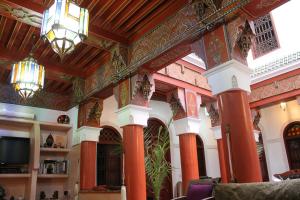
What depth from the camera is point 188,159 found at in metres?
6.52

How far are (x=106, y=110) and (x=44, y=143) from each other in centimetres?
198

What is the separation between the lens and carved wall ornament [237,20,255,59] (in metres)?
3.87

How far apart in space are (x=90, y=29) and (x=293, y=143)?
26.6 feet

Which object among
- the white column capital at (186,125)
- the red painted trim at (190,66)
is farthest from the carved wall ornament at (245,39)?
the red painted trim at (190,66)

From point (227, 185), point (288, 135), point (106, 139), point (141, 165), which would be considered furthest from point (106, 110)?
point (288, 135)

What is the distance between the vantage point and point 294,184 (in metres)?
2.23

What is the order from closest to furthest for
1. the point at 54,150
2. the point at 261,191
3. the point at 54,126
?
the point at 261,191 < the point at 54,150 < the point at 54,126

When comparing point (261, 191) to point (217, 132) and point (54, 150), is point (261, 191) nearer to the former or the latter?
point (217, 132)

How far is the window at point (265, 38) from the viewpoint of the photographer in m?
9.00

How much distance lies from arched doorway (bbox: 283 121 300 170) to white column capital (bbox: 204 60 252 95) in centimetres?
687

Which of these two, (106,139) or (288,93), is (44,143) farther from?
(288,93)

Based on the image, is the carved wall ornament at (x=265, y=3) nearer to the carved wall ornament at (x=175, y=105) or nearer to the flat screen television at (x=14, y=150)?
the carved wall ornament at (x=175, y=105)

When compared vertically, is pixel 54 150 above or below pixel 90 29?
below

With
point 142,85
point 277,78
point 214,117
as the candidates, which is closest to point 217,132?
point 214,117
